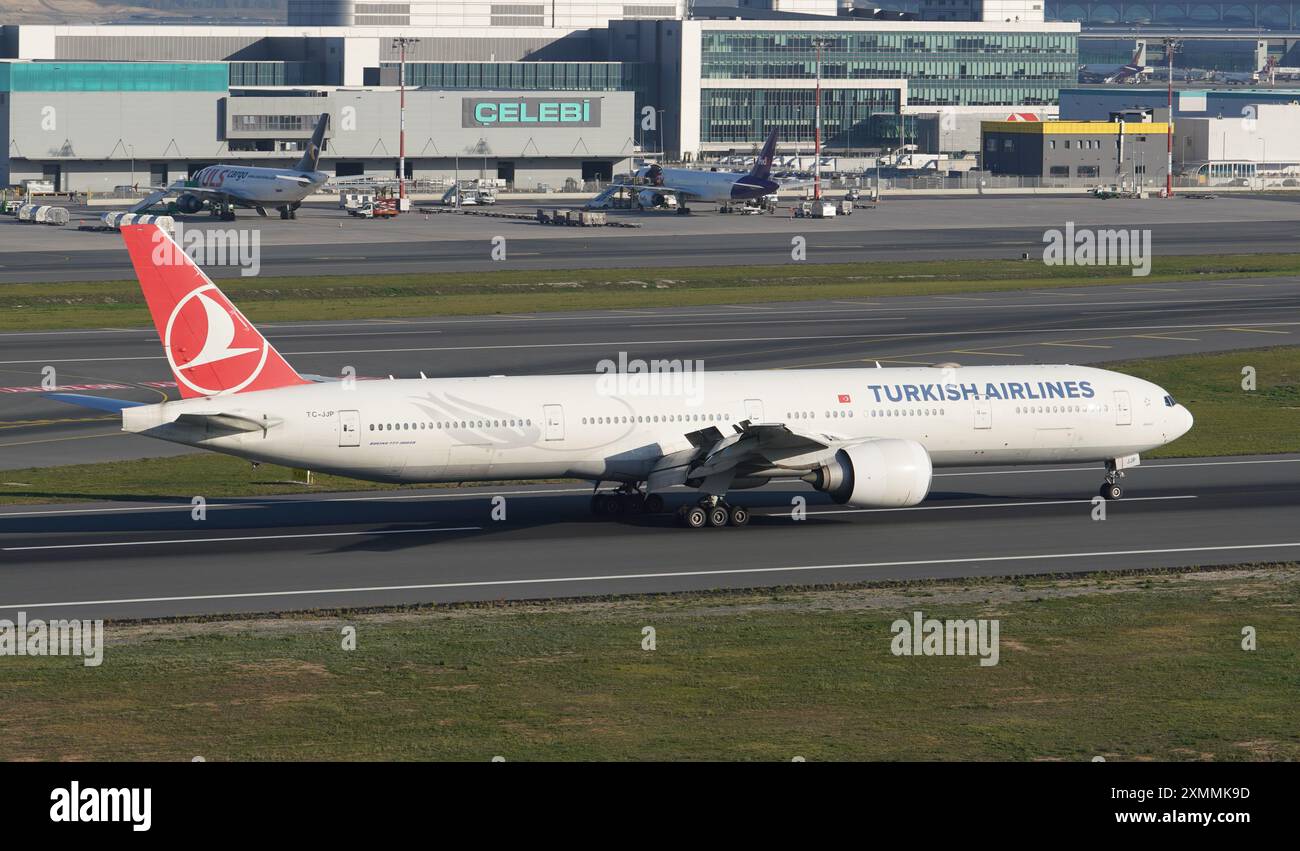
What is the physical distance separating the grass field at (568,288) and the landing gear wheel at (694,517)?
52.1m

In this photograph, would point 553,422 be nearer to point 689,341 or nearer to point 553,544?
point 553,544

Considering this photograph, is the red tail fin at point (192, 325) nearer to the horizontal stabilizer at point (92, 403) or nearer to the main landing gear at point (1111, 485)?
the horizontal stabilizer at point (92, 403)

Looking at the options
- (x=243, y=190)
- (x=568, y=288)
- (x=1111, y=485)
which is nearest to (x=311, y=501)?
(x=1111, y=485)

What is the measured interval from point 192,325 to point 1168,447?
35.0m

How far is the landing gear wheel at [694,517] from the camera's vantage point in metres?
49.4

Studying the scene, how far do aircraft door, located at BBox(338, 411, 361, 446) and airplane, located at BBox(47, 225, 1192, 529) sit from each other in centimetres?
4

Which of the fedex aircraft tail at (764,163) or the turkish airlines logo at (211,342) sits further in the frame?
the fedex aircraft tail at (764,163)

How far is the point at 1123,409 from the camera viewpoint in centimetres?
5281

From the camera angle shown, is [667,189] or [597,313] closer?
[597,313]

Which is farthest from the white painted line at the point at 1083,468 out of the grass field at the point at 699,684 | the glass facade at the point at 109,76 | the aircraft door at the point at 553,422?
the glass facade at the point at 109,76

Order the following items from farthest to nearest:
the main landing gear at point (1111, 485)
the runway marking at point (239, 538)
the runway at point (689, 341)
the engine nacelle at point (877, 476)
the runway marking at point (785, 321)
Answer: the runway marking at point (785, 321)
the runway at point (689, 341)
the main landing gear at point (1111, 485)
the engine nacelle at point (877, 476)
the runway marking at point (239, 538)


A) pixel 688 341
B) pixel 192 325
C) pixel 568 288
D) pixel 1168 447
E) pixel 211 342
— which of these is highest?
pixel 568 288
